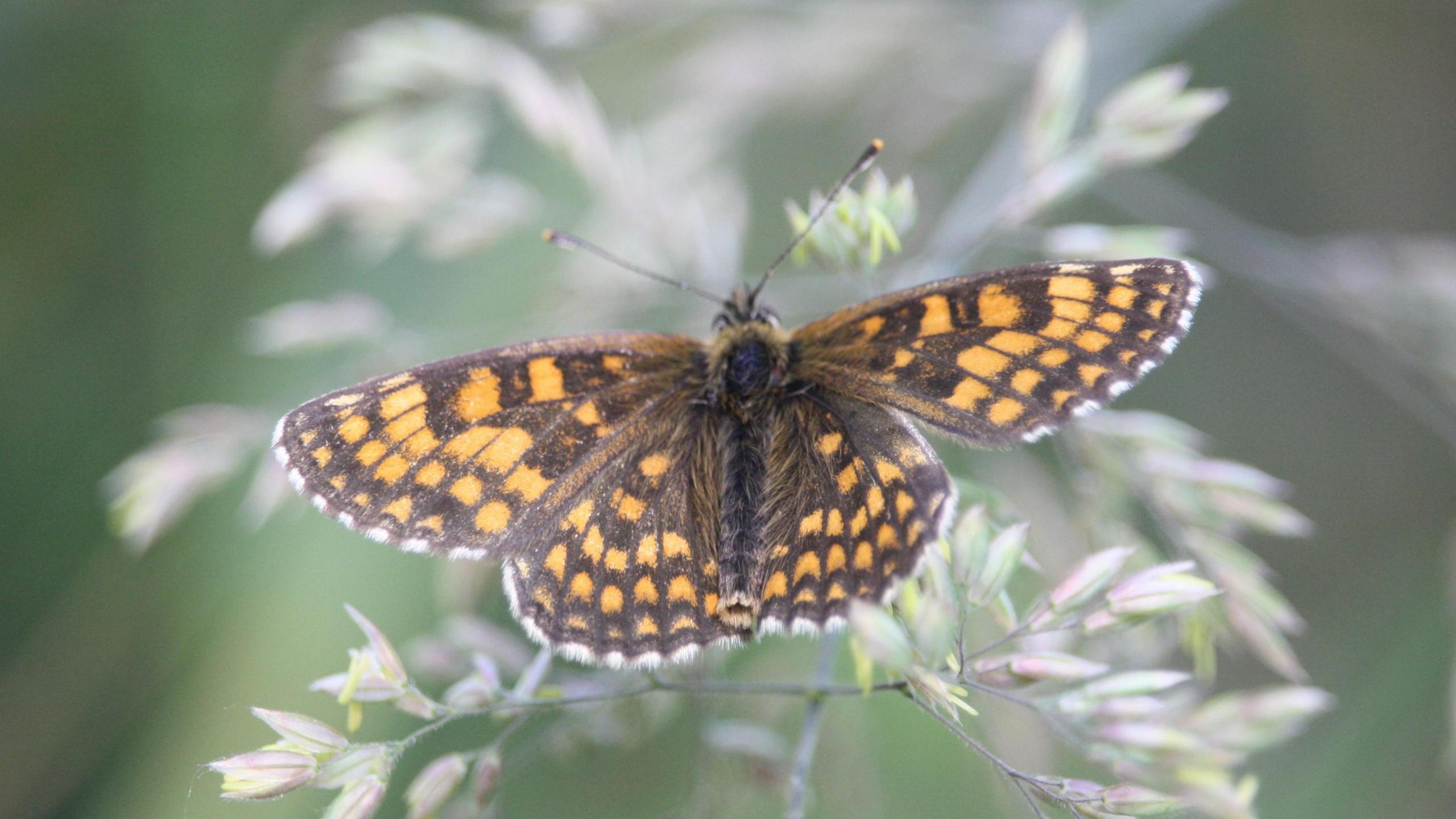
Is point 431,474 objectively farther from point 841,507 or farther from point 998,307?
point 998,307

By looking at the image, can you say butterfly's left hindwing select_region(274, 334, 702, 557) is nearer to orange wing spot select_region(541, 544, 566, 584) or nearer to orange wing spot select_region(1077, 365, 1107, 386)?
orange wing spot select_region(541, 544, 566, 584)

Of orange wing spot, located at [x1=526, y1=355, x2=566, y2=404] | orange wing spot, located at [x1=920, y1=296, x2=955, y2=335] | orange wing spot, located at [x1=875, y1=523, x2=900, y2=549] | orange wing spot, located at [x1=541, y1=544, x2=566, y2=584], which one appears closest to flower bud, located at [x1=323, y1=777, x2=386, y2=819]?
orange wing spot, located at [x1=541, y1=544, x2=566, y2=584]

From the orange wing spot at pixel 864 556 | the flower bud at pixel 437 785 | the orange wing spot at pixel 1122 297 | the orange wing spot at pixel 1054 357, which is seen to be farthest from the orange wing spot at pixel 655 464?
the orange wing spot at pixel 1122 297

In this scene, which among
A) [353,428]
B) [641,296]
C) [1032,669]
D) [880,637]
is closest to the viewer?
[880,637]

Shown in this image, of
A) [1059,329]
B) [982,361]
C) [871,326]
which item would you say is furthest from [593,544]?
[1059,329]

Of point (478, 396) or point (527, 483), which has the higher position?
point (478, 396)

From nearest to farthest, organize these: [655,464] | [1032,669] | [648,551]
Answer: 1. [1032,669]
2. [648,551]
3. [655,464]

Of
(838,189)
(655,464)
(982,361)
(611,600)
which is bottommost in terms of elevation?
(611,600)
